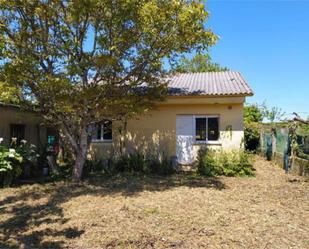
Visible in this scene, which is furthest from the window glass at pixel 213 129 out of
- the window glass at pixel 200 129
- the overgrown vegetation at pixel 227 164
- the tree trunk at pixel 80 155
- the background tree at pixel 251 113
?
the background tree at pixel 251 113

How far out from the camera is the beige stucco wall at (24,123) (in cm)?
1407

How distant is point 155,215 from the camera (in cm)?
768

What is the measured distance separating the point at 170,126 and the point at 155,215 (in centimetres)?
797

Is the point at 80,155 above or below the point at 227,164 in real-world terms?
above

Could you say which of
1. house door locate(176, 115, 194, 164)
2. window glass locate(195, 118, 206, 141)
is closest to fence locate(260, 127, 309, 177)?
window glass locate(195, 118, 206, 141)

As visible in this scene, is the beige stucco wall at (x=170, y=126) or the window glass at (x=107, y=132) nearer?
the beige stucco wall at (x=170, y=126)

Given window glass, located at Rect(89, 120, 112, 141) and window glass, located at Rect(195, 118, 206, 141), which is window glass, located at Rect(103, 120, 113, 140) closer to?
window glass, located at Rect(89, 120, 112, 141)

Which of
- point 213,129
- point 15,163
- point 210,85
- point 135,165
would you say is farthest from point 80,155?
point 210,85

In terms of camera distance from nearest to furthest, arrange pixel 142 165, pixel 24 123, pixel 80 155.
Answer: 1. pixel 80 155
2. pixel 142 165
3. pixel 24 123

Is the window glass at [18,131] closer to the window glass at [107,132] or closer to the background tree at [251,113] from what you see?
the window glass at [107,132]

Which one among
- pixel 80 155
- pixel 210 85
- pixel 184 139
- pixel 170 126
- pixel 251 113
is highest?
pixel 210 85

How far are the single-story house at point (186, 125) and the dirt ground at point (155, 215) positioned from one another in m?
3.57

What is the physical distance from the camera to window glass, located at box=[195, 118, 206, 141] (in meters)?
15.1

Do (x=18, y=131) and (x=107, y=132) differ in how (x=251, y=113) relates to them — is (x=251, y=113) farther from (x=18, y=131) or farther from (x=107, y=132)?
(x=18, y=131)
